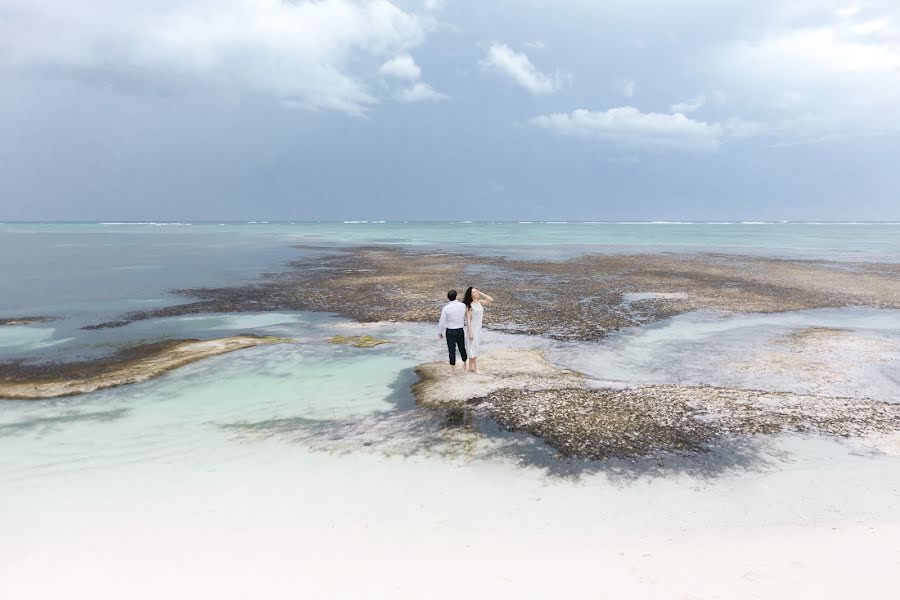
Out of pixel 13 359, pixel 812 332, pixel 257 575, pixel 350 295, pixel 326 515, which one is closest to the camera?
pixel 257 575

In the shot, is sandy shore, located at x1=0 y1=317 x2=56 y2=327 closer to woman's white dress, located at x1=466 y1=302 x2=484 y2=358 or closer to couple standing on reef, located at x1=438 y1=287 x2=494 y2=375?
couple standing on reef, located at x1=438 y1=287 x2=494 y2=375

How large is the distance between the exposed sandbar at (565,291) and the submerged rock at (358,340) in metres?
3.15

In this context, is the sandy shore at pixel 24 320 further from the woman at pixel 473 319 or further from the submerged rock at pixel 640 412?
the woman at pixel 473 319

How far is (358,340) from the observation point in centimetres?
1859

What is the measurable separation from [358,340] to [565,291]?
15.3 metres

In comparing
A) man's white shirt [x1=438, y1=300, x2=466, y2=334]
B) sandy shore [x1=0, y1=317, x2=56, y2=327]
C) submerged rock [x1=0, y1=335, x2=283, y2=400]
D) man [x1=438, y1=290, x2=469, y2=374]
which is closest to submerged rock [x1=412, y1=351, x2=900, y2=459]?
man [x1=438, y1=290, x2=469, y2=374]

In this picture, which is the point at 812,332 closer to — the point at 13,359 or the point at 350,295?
the point at 350,295

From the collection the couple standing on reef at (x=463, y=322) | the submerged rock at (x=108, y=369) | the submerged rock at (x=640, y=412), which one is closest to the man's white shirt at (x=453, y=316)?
the couple standing on reef at (x=463, y=322)

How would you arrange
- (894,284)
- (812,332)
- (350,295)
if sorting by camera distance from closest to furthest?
(812,332) → (350,295) → (894,284)

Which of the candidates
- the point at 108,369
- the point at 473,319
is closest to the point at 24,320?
the point at 108,369

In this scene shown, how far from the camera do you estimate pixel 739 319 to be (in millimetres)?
22109

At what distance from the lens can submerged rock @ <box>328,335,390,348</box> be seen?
59.2 ft

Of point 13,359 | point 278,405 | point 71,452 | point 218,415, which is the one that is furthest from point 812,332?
point 13,359

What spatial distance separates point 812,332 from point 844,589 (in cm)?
1640
